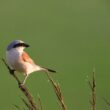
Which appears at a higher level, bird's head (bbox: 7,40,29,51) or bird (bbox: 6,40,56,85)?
bird's head (bbox: 7,40,29,51)

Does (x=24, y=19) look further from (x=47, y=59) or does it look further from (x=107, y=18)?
(x=47, y=59)

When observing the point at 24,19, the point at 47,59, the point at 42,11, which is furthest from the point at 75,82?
the point at 42,11

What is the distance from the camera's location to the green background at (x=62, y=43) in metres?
9.09

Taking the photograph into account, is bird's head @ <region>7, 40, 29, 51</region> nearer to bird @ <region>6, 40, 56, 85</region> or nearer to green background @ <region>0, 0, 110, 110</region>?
bird @ <region>6, 40, 56, 85</region>

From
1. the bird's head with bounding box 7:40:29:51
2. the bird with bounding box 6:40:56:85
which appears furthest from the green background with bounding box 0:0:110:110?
the bird's head with bounding box 7:40:29:51

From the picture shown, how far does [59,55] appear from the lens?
37.6 feet

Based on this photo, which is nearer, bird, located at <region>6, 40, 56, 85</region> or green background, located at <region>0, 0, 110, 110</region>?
bird, located at <region>6, 40, 56, 85</region>

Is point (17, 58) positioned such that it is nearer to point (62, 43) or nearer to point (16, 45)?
point (16, 45)

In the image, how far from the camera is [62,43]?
40.0 ft

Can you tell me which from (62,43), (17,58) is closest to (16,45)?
(17,58)

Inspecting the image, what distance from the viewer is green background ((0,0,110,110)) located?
9.09m

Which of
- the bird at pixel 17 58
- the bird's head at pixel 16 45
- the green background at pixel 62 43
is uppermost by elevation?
the bird's head at pixel 16 45

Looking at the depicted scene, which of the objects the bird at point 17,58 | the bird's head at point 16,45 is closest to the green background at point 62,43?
the bird at point 17,58

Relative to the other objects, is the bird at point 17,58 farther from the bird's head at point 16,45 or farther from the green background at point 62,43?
the green background at point 62,43
